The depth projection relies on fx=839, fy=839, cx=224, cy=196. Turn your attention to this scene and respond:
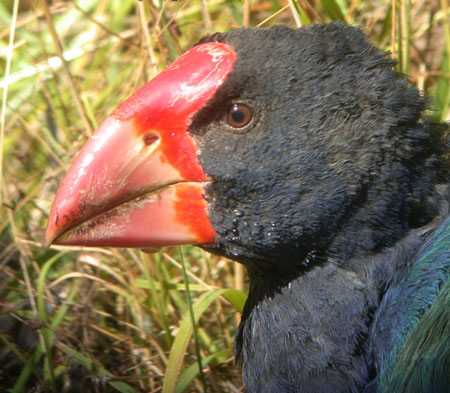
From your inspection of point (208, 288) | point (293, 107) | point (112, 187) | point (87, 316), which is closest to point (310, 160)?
point (293, 107)

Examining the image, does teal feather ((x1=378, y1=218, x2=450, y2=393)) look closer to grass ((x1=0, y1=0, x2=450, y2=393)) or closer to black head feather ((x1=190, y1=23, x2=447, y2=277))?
black head feather ((x1=190, y1=23, x2=447, y2=277))

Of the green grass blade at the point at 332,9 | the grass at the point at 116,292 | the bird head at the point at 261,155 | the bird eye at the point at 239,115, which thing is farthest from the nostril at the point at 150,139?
the green grass blade at the point at 332,9

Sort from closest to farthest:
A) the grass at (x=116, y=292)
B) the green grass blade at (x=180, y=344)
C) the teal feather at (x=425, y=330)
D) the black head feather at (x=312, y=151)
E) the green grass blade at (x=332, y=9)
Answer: the teal feather at (x=425, y=330) < the black head feather at (x=312, y=151) < the green grass blade at (x=180, y=344) < the grass at (x=116, y=292) < the green grass blade at (x=332, y=9)

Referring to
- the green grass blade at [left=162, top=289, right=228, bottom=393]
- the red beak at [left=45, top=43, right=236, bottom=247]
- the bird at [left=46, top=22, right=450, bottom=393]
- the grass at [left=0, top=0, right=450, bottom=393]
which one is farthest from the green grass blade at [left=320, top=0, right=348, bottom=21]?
the green grass blade at [left=162, top=289, right=228, bottom=393]

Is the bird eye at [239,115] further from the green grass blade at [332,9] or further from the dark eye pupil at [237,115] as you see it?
the green grass blade at [332,9]

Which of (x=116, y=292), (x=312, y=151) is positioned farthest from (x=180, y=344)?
(x=312, y=151)

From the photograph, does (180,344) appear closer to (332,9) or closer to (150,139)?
(150,139)
